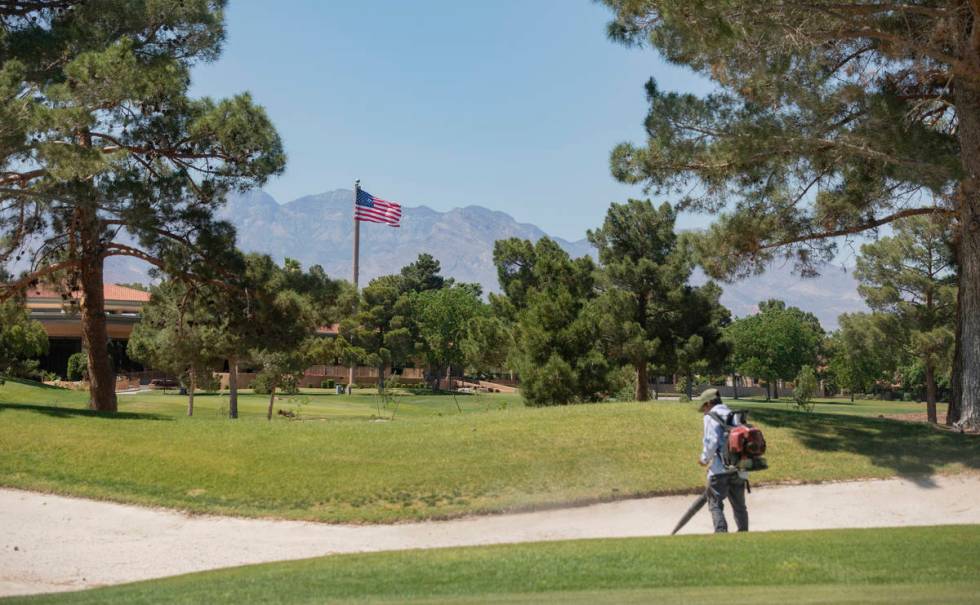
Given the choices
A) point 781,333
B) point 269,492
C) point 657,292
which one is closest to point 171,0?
point 269,492

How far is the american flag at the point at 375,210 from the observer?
200 feet

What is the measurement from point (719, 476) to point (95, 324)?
1694 cm

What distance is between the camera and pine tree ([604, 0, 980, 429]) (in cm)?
1634

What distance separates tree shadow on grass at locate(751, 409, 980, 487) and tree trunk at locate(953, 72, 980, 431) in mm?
939

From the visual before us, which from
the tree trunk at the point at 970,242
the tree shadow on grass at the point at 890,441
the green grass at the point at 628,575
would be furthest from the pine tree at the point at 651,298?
the green grass at the point at 628,575

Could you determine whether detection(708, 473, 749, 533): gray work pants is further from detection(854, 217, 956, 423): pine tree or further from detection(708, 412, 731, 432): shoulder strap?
detection(854, 217, 956, 423): pine tree

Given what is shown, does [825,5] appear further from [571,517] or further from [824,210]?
[571,517]

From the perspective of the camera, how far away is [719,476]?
1070 cm

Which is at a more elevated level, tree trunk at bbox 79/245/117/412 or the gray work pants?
tree trunk at bbox 79/245/117/412

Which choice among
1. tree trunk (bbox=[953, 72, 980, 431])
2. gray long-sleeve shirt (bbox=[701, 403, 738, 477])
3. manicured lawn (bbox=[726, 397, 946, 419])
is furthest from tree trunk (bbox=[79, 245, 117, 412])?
manicured lawn (bbox=[726, 397, 946, 419])

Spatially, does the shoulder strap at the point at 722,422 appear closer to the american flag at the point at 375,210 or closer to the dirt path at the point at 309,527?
the dirt path at the point at 309,527

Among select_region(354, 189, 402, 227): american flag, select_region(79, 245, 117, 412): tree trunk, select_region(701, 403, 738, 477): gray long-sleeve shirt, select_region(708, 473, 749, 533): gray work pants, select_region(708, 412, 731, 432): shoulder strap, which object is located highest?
select_region(354, 189, 402, 227): american flag

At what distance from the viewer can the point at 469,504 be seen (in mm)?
14203

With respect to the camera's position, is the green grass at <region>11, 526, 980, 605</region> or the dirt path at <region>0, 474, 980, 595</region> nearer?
the green grass at <region>11, 526, 980, 605</region>
